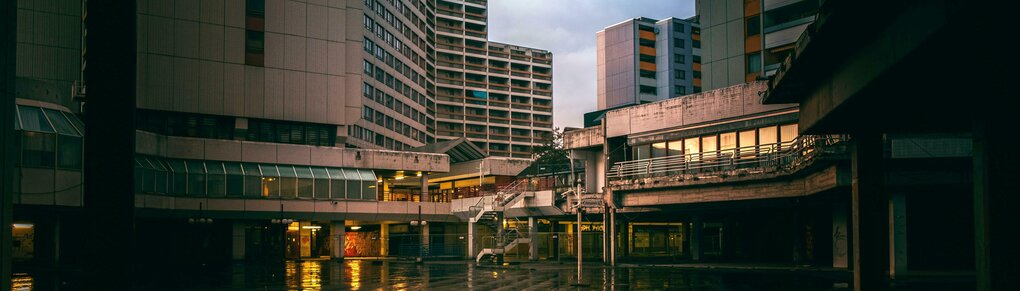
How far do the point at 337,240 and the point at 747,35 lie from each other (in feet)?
121

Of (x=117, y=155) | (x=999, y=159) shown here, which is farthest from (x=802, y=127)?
(x=117, y=155)

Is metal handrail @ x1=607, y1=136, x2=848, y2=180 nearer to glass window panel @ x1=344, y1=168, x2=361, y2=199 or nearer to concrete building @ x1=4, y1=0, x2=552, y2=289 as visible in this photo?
concrete building @ x1=4, y1=0, x2=552, y2=289

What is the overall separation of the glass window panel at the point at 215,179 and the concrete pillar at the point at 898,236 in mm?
50125

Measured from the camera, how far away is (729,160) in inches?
1923

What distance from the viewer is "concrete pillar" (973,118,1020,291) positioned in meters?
14.4

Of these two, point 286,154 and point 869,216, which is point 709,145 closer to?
point 869,216

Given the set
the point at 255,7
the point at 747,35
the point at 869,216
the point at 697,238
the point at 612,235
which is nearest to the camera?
the point at 869,216

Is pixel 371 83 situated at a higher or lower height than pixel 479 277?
higher

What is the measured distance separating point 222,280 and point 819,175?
88.8ft

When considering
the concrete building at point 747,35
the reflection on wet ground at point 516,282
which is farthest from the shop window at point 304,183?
the concrete building at point 747,35

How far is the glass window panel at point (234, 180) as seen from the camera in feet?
235

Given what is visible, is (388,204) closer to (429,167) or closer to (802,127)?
(429,167)

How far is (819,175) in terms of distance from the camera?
39.3m

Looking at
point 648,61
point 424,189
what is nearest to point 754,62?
point 424,189
